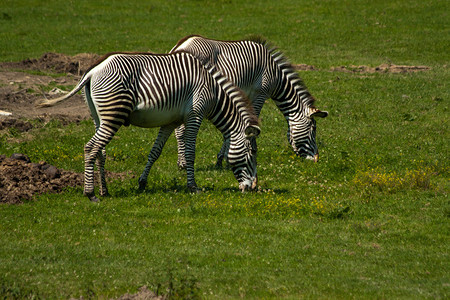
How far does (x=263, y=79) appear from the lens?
1733 cm

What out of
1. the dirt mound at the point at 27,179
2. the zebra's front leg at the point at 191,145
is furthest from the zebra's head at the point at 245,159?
the dirt mound at the point at 27,179

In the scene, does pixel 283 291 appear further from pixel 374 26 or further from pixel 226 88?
pixel 374 26

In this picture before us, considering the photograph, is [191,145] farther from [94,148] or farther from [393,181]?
[393,181]

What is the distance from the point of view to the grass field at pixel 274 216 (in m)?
9.75

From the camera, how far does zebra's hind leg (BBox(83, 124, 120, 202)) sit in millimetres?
13445

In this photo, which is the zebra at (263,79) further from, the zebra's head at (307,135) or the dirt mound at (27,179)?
the dirt mound at (27,179)

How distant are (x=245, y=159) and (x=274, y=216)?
1.94 meters

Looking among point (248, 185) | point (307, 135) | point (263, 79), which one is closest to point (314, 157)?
point (307, 135)

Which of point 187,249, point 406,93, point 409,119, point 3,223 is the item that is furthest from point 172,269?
point 406,93

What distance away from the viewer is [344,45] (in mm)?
34344

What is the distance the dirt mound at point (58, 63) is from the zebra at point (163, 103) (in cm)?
1515

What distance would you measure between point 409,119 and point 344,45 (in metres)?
13.6

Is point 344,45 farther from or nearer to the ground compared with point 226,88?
nearer to the ground

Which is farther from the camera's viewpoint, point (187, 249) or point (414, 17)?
point (414, 17)
